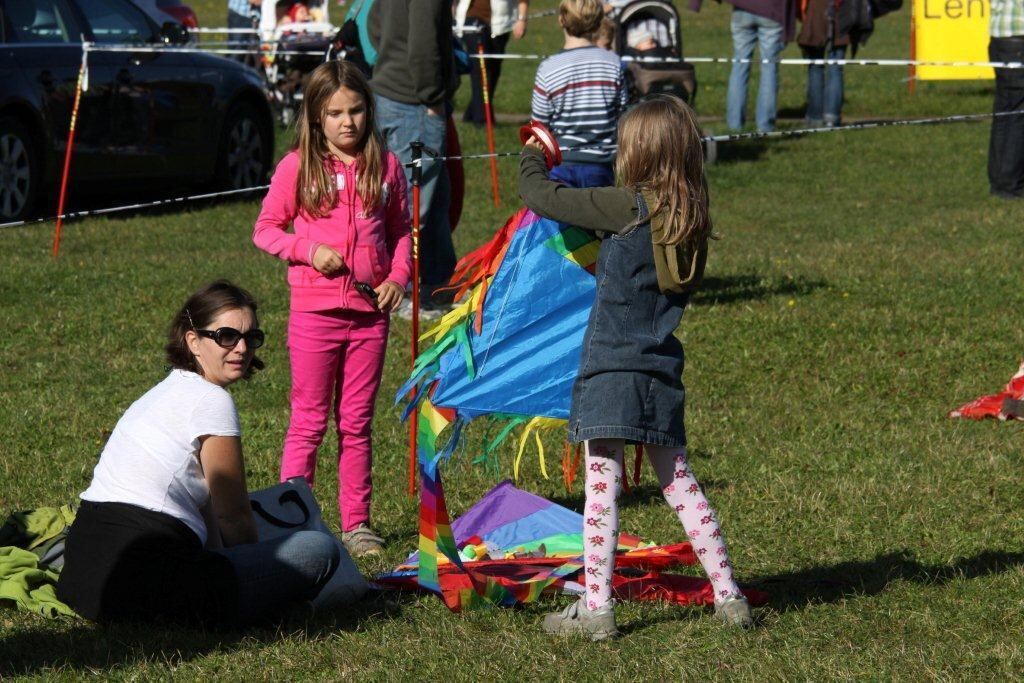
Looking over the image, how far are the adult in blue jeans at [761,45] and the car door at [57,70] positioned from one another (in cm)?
746

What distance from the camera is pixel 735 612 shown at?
4.67 meters

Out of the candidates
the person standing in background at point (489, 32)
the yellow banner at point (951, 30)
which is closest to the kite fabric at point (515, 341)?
the person standing in background at point (489, 32)

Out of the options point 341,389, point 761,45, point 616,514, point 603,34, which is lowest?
point 616,514

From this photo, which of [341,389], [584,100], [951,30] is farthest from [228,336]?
[951,30]

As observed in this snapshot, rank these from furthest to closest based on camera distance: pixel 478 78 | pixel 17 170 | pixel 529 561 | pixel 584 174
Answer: pixel 478 78
pixel 17 170
pixel 584 174
pixel 529 561

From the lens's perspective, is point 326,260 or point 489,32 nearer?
point 326,260

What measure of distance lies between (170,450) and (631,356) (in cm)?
130

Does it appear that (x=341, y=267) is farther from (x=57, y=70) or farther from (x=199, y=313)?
(x=57, y=70)

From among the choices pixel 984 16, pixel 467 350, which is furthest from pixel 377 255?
pixel 984 16

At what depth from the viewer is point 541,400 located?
17.1 feet

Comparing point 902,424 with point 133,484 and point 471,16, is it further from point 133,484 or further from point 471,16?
point 471,16

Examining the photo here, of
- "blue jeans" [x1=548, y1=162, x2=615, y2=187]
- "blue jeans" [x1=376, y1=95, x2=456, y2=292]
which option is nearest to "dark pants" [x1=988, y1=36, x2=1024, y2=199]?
"blue jeans" [x1=548, y1=162, x2=615, y2=187]

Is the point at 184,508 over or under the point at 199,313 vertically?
under

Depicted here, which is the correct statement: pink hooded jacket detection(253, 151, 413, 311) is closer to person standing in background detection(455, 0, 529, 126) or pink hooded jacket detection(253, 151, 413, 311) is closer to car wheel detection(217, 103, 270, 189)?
car wheel detection(217, 103, 270, 189)
